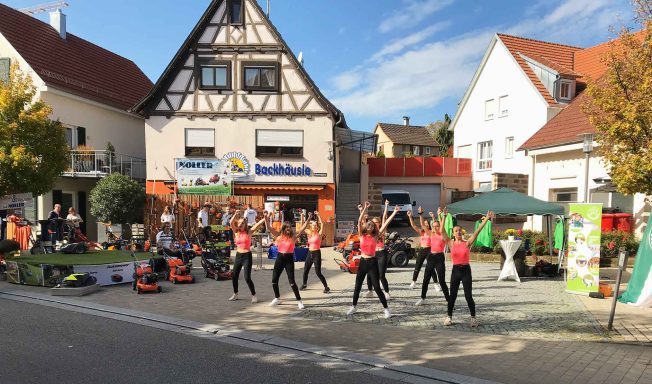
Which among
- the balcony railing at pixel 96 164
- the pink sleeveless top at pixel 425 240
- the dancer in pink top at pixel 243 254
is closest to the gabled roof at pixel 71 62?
the balcony railing at pixel 96 164

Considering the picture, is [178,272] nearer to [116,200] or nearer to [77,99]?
[116,200]

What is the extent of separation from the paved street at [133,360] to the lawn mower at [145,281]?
2.49 meters

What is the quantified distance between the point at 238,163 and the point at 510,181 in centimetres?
1332

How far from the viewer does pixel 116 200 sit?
63.0 ft

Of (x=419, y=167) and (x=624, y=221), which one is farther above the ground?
(x=419, y=167)

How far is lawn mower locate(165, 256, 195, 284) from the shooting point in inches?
442

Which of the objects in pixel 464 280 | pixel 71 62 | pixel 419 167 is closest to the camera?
pixel 464 280

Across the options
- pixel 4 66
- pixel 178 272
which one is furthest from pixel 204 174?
pixel 178 272

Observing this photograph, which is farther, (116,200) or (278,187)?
(278,187)

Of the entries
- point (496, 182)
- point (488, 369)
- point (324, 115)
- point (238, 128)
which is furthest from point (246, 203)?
point (488, 369)

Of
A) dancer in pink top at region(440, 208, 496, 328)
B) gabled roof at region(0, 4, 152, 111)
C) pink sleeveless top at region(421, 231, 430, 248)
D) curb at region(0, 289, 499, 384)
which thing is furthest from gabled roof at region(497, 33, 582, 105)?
curb at region(0, 289, 499, 384)

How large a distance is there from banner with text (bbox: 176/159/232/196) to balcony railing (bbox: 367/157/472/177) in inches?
518

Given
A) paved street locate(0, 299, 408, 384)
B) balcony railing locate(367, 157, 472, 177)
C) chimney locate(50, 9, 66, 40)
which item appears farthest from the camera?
balcony railing locate(367, 157, 472, 177)

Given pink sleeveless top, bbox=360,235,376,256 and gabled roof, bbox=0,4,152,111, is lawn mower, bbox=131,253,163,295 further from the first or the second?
gabled roof, bbox=0,4,152,111
